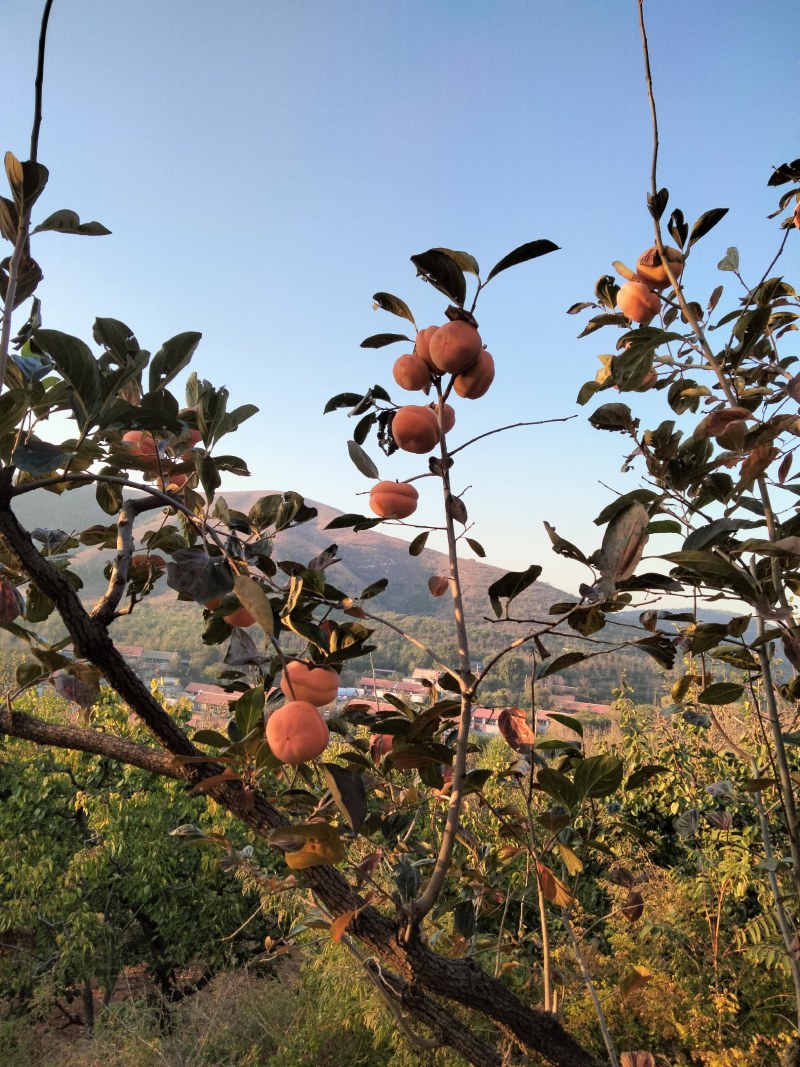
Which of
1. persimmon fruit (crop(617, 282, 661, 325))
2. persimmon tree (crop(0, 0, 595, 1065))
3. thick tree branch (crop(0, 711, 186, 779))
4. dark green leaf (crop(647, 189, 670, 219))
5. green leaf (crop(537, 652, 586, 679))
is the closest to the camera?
persimmon tree (crop(0, 0, 595, 1065))

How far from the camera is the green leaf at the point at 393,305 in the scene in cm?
71

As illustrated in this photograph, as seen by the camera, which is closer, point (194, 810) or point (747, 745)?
point (747, 745)

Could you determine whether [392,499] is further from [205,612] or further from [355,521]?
[205,612]

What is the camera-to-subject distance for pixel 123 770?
13.4ft

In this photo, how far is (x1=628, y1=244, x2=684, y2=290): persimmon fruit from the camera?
3.26 ft

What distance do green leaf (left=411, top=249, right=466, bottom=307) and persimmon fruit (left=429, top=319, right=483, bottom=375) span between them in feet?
0.09

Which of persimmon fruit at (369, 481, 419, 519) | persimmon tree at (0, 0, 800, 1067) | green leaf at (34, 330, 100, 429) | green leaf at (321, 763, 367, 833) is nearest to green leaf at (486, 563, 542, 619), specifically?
persimmon tree at (0, 0, 800, 1067)

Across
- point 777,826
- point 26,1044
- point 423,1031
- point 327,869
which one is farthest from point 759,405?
point 26,1044

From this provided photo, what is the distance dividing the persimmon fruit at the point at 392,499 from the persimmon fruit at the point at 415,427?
2.5 inches

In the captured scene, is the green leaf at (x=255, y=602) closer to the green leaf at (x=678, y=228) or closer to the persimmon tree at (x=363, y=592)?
the persimmon tree at (x=363, y=592)

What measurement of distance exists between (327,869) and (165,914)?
154 inches

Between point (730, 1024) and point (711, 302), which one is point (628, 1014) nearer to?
point (730, 1024)

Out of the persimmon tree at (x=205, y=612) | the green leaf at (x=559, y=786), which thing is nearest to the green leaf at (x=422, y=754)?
the persimmon tree at (x=205, y=612)

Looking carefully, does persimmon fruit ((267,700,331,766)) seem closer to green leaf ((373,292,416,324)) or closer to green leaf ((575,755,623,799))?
green leaf ((575,755,623,799))
